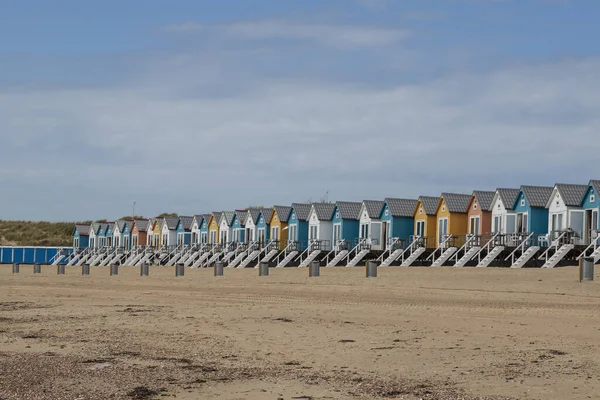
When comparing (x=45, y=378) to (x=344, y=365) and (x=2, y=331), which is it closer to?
(x=344, y=365)

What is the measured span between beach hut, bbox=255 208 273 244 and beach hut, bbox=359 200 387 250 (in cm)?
1043

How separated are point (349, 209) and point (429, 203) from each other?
7.17 m

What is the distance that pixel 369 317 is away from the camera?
1777cm

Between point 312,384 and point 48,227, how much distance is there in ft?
415

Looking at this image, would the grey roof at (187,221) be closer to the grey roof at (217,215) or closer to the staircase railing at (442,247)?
the grey roof at (217,215)

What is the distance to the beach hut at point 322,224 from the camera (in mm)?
60500

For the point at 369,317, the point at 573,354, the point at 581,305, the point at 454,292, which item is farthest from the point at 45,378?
the point at 454,292

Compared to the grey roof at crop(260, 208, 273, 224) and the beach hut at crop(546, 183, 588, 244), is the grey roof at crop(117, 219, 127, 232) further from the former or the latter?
the beach hut at crop(546, 183, 588, 244)

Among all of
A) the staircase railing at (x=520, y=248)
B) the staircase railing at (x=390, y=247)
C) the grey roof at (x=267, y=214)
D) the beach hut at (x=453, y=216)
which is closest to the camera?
the staircase railing at (x=520, y=248)

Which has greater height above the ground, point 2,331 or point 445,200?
point 445,200

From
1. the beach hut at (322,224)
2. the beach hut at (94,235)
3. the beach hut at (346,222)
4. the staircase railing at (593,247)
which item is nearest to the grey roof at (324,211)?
the beach hut at (322,224)

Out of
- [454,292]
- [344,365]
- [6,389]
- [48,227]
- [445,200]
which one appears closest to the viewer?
[6,389]

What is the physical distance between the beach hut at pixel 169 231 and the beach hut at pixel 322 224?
21.8m

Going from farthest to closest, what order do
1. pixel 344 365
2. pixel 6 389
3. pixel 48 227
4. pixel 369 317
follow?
1. pixel 48 227
2. pixel 369 317
3. pixel 344 365
4. pixel 6 389
